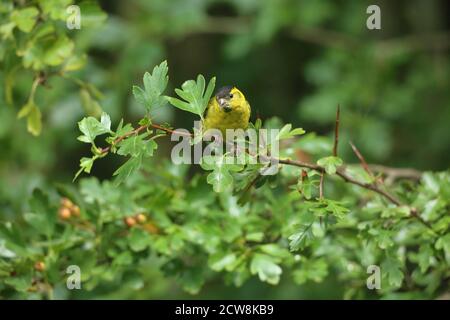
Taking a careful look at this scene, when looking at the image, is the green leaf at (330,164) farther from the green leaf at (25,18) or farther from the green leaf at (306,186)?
the green leaf at (25,18)

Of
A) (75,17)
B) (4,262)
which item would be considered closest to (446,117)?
(75,17)

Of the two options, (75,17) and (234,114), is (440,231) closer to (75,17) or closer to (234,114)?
(234,114)

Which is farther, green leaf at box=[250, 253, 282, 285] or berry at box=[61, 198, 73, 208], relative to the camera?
berry at box=[61, 198, 73, 208]

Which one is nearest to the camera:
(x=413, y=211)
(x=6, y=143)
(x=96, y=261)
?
(x=413, y=211)

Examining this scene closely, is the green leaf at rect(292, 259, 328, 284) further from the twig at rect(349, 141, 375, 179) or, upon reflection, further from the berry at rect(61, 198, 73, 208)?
the berry at rect(61, 198, 73, 208)

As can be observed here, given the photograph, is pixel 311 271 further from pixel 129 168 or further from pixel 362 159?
pixel 129 168

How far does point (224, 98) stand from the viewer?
3010 mm

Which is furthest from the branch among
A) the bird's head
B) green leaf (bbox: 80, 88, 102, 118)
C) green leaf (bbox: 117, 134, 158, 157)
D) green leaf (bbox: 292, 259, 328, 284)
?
green leaf (bbox: 80, 88, 102, 118)

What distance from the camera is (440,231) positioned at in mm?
2684

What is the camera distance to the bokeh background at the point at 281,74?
5.18m

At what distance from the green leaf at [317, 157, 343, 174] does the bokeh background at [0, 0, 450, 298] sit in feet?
8.06

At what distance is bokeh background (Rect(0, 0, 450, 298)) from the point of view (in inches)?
204

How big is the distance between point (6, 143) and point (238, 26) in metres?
1.97

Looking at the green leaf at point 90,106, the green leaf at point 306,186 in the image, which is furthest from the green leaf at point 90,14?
the green leaf at point 306,186
